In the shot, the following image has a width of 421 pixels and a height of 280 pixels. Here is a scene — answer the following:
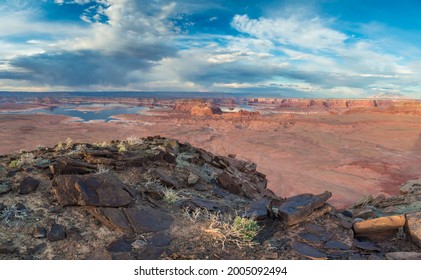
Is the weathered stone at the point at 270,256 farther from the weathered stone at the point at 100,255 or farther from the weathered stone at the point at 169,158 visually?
the weathered stone at the point at 169,158

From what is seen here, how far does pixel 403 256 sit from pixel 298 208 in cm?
182

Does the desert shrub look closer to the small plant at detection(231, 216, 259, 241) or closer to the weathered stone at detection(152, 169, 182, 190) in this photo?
the weathered stone at detection(152, 169, 182, 190)

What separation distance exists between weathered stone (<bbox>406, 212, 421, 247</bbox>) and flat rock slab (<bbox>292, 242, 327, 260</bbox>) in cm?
169

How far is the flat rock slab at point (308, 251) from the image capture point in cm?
471

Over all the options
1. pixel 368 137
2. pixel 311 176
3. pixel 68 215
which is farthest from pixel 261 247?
pixel 368 137

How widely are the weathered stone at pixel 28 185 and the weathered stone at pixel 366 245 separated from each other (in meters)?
6.14

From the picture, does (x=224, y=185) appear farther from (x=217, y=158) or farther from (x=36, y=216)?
(x=36, y=216)

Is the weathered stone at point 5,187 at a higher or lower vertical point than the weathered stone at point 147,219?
higher

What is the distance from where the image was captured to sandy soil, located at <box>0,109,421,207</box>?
27.9m

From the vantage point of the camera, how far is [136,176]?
292 inches

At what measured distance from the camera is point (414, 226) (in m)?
5.36

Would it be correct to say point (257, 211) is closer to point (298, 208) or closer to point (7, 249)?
point (298, 208)

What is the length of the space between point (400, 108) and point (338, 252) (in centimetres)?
10239

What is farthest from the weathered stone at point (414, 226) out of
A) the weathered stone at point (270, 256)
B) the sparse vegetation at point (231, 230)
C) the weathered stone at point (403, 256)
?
the sparse vegetation at point (231, 230)
